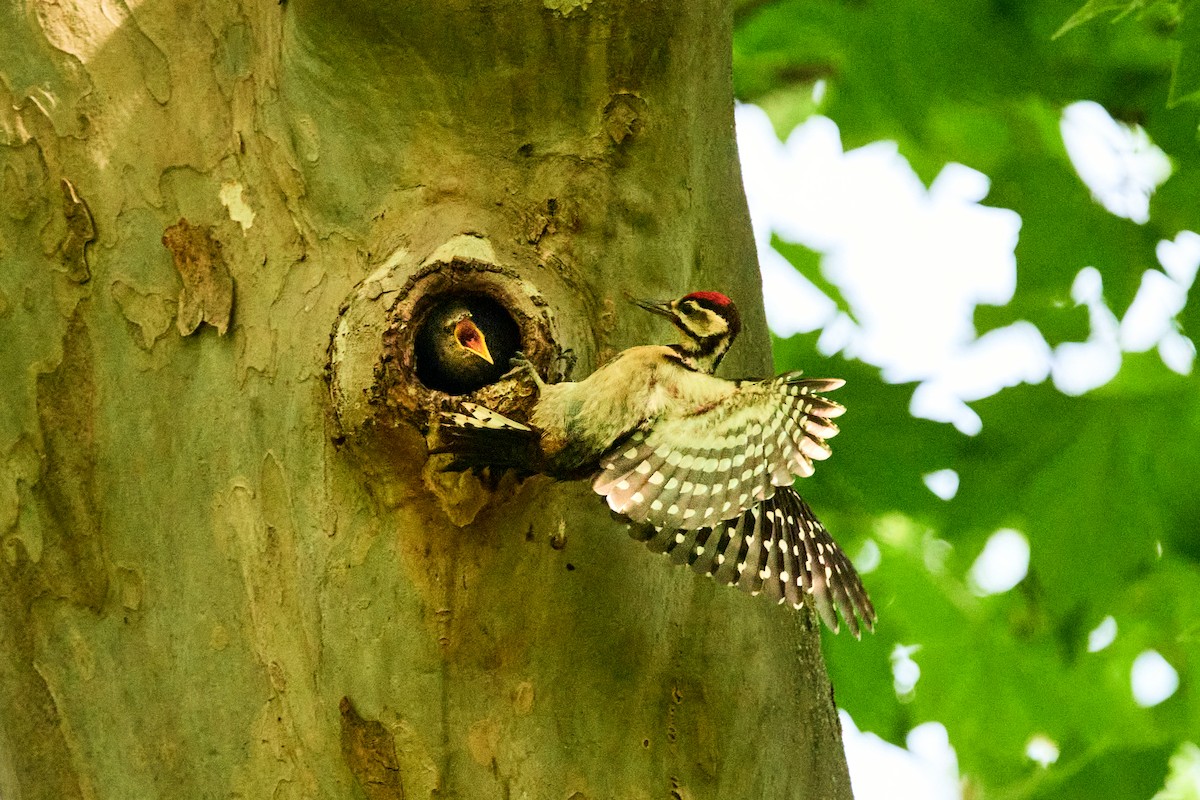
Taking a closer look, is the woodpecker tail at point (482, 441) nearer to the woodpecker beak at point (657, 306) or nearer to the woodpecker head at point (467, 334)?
the woodpecker head at point (467, 334)

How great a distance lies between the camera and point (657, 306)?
207cm

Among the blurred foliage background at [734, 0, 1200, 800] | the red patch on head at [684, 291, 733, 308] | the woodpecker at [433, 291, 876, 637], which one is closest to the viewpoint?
the woodpecker at [433, 291, 876, 637]

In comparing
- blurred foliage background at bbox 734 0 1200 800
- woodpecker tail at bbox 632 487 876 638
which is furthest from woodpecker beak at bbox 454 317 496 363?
blurred foliage background at bbox 734 0 1200 800

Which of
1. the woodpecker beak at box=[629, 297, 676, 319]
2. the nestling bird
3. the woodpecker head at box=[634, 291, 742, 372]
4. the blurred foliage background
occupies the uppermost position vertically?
the nestling bird

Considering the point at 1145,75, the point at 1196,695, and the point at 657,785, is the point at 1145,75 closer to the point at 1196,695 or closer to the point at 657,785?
the point at 1196,695

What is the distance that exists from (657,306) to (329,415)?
0.58 metres

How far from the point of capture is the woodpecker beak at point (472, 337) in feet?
6.55

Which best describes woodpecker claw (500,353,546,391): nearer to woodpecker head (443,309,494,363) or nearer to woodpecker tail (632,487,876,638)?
woodpecker head (443,309,494,363)

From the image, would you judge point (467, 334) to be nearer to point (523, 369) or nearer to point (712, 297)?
point (523, 369)

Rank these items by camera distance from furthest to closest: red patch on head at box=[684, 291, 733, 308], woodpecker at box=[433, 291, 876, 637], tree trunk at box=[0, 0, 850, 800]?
red patch on head at box=[684, 291, 733, 308]
woodpecker at box=[433, 291, 876, 637]
tree trunk at box=[0, 0, 850, 800]

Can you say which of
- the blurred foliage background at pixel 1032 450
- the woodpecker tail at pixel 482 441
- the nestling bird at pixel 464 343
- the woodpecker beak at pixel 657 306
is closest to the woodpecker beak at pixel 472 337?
the nestling bird at pixel 464 343

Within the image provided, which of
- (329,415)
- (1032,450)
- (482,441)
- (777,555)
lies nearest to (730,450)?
(777,555)

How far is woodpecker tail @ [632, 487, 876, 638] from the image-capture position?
198cm

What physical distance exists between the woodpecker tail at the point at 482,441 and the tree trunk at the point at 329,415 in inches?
2.1
